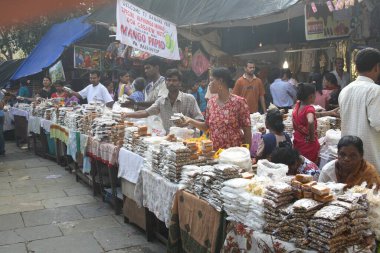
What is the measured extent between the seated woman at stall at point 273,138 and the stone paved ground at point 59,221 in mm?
1620

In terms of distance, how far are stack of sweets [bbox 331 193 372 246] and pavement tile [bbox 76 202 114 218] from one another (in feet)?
14.3

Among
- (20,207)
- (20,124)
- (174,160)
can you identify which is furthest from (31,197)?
(20,124)

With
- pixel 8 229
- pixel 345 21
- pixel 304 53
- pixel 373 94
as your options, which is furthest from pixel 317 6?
pixel 8 229

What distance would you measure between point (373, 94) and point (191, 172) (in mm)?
1723

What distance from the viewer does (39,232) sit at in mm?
5379

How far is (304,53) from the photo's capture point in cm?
1004

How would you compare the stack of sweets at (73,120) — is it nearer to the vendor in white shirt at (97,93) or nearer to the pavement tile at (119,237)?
the vendor in white shirt at (97,93)

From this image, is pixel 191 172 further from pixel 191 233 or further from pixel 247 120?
pixel 247 120

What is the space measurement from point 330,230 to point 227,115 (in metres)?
2.38

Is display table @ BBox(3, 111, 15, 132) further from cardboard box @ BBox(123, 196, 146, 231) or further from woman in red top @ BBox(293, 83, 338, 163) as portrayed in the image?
woman in red top @ BBox(293, 83, 338, 163)

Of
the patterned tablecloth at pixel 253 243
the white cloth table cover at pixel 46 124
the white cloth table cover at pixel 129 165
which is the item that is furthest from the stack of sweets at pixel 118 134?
the white cloth table cover at pixel 46 124

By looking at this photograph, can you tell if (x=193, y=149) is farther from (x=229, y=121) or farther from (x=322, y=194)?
(x=322, y=194)

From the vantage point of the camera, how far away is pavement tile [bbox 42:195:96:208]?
21.8ft

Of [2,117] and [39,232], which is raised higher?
[2,117]
